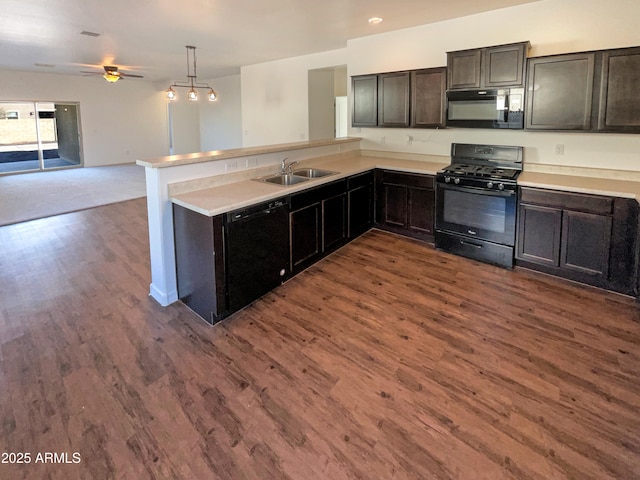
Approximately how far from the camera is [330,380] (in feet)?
7.61

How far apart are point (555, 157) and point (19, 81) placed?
11975 millimetres

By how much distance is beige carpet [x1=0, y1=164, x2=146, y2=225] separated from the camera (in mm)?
6371

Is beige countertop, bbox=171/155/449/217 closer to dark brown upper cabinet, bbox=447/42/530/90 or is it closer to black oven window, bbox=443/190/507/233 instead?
black oven window, bbox=443/190/507/233

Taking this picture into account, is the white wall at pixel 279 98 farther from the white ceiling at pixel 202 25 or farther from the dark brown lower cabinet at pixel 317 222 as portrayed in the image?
the dark brown lower cabinet at pixel 317 222

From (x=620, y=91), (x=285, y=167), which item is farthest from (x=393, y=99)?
(x=620, y=91)

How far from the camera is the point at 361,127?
5.44 meters

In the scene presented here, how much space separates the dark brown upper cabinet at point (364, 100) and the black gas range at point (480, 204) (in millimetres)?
1349

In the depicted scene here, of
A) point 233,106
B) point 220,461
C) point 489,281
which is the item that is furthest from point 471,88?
point 233,106

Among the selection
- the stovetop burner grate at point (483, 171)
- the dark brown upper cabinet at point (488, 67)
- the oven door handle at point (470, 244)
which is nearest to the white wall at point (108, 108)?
the dark brown upper cabinet at point (488, 67)

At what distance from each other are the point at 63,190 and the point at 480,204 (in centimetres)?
808

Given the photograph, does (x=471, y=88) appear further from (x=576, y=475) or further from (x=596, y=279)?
(x=576, y=475)

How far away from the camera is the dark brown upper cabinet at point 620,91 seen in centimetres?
319

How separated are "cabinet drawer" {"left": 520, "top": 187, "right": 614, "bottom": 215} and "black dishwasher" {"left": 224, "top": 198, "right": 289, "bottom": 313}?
2348 millimetres

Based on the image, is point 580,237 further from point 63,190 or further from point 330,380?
point 63,190
